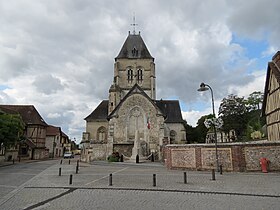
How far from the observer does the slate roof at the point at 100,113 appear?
44.0 meters

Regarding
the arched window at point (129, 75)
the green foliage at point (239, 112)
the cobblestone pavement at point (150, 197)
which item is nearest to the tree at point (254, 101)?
the green foliage at point (239, 112)

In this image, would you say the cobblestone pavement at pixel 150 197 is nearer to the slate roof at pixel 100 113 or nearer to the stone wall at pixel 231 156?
the stone wall at pixel 231 156

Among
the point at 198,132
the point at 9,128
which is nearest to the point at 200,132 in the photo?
the point at 198,132

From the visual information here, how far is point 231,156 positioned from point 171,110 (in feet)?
102

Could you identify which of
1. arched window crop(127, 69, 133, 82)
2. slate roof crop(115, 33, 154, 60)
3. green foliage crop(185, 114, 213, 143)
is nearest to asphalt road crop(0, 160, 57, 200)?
arched window crop(127, 69, 133, 82)

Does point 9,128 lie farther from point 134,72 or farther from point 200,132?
point 200,132

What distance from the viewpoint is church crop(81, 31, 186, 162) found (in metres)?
30.8

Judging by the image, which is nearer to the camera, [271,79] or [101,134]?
[271,79]

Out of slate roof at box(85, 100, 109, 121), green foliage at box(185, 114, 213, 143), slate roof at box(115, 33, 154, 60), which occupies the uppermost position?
slate roof at box(115, 33, 154, 60)

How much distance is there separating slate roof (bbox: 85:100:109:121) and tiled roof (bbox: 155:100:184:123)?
1030cm

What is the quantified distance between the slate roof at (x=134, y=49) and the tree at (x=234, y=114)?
16.2 m

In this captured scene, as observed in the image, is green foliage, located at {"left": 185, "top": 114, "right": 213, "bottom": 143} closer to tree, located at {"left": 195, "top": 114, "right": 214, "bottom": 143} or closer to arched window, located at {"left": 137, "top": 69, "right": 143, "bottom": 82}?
tree, located at {"left": 195, "top": 114, "right": 214, "bottom": 143}

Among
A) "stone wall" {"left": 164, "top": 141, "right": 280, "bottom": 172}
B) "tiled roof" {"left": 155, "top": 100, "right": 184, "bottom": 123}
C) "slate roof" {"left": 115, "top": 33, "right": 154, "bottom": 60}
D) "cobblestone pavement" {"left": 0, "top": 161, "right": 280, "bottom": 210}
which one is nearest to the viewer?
"cobblestone pavement" {"left": 0, "top": 161, "right": 280, "bottom": 210}

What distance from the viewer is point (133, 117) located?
33.2m
